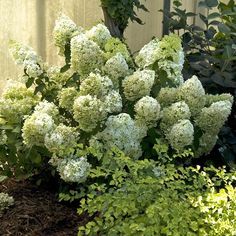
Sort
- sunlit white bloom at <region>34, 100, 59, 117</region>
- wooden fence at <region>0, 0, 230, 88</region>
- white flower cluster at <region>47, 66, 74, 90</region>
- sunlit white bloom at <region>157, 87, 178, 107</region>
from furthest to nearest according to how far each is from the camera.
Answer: wooden fence at <region>0, 0, 230, 88</region> → white flower cluster at <region>47, 66, 74, 90</region> → sunlit white bloom at <region>157, 87, 178, 107</region> → sunlit white bloom at <region>34, 100, 59, 117</region>

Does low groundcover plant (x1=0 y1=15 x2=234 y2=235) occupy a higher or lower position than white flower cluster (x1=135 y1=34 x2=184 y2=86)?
lower

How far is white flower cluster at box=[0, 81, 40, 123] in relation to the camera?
340 centimetres

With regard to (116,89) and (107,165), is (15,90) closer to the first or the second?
(116,89)

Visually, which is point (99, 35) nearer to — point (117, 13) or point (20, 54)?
point (20, 54)

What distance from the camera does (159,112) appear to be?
10.5 ft

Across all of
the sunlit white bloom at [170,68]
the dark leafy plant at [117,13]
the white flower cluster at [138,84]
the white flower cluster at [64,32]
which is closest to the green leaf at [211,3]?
the dark leafy plant at [117,13]

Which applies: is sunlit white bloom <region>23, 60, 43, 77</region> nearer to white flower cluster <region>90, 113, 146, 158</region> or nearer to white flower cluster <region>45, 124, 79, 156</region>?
white flower cluster <region>45, 124, 79, 156</region>

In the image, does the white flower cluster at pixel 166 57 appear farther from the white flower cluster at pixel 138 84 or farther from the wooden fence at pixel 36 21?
the wooden fence at pixel 36 21

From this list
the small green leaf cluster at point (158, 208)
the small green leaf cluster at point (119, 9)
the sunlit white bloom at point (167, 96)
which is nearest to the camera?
the small green leaf cluster at point (158, 208)

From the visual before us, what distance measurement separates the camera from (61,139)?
3092mm

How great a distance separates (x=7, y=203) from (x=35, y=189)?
0.30 metres

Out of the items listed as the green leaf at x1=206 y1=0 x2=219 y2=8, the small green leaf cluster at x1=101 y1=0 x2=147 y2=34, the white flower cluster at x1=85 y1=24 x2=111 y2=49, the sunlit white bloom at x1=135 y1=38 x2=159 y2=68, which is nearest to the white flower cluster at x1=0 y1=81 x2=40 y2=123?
the white flower cluster at x1=85 y1=24 x2=111 y2=49

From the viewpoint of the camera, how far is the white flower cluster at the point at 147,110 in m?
3.10

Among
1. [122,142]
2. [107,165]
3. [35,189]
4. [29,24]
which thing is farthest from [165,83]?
[29,24]
